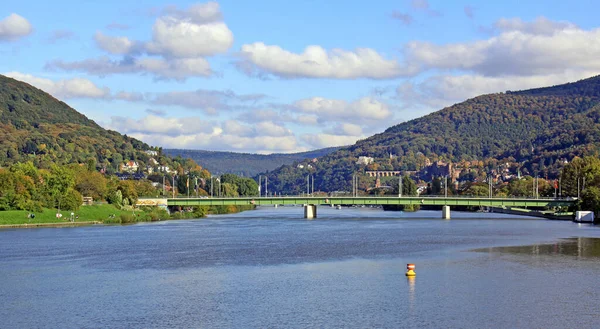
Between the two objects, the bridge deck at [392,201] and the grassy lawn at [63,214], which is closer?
the grassy lawn at [63,214]

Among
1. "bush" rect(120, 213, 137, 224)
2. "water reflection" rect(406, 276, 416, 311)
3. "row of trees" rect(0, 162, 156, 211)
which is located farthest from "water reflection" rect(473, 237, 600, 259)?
"row of trees" rect(0, 162, 156, 211)

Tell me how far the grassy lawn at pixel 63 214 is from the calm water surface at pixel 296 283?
23.2m

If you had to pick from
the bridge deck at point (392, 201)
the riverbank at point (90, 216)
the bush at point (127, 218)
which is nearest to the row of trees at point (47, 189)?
the riverbank at point (90, 216)

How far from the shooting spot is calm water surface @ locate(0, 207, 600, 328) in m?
44.3

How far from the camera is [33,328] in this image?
42.1 meters

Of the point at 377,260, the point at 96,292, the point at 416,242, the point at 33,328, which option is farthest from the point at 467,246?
the point at 33,328

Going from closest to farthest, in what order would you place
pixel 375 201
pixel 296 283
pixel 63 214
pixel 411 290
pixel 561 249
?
1. pixel 411 290
2. pixel 296 283
3. pixel 561 249
4. pixel 63 214
5. pixel 375 201

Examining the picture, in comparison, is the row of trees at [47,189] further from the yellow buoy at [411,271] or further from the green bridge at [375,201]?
the yellow buoy at [411,271]

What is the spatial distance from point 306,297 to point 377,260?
21556 millimetres

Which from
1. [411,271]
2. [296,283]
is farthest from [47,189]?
[411,271]

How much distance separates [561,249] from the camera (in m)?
81.2

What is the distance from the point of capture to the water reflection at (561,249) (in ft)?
252

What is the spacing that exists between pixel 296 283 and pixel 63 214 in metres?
80.5

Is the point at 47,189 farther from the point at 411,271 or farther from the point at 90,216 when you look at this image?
the point at 411,271
